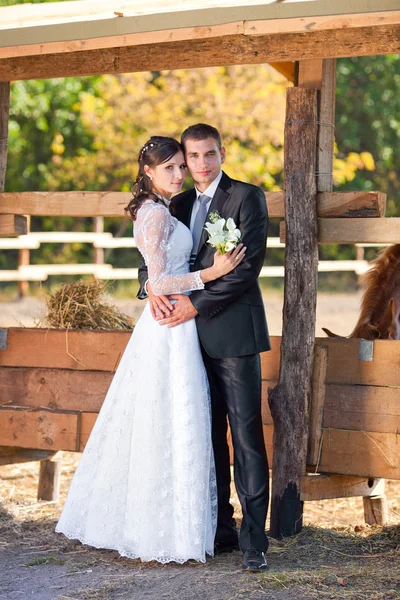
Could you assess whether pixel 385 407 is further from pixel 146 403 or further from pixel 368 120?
pixel 368 120

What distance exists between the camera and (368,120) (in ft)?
67.7

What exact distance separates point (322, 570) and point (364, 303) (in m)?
1.93

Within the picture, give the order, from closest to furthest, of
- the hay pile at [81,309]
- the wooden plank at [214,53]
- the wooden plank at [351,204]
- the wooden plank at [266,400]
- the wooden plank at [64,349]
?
1. the wooden plank at [214,53]
2. the wooden plank at [351,204]
3. the wooden plank at [266,400]
4. the wooden plank at [64,349]
5. the hay pile at [81,309]

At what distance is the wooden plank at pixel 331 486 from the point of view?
14.6 ft

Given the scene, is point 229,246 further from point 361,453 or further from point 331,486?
point 331,486

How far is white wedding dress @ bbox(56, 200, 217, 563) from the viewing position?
12.8 ft

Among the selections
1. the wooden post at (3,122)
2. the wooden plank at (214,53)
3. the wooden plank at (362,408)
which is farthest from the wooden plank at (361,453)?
the wooden post at (3,122)

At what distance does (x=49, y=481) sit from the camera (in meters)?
5.93

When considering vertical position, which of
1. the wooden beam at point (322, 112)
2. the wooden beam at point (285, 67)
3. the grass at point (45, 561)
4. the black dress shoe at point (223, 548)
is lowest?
the grass at point (45, 561)

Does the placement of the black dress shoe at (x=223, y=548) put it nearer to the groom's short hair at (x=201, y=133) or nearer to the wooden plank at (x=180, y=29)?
the groom's short hair at (x=201, y=133)

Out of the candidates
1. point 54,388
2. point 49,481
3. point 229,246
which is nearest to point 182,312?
point 229,246

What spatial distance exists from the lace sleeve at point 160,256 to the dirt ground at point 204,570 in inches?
51.4

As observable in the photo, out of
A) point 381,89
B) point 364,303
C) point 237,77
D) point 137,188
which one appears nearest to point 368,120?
point 381,89

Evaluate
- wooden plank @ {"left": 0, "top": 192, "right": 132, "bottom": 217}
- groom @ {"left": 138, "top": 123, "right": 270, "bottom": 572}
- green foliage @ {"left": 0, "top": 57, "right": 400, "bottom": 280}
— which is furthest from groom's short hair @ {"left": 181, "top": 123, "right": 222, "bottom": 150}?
green foliage @ {"left": 0, "top": 57, "right": 400, "bottom": 280}
